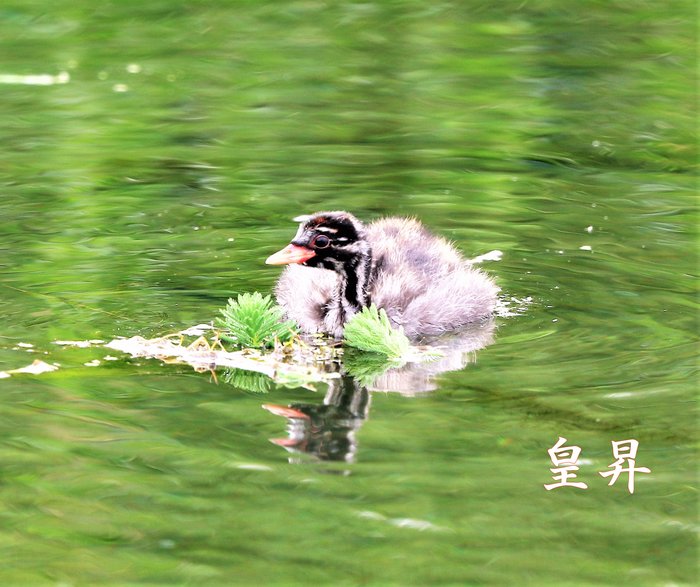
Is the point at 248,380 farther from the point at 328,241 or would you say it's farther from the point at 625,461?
the point at 625,461

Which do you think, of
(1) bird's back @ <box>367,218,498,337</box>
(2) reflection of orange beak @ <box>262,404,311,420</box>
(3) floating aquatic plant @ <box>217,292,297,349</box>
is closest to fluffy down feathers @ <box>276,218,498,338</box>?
(1) bird's back @ <box>367,218,498,337</box>

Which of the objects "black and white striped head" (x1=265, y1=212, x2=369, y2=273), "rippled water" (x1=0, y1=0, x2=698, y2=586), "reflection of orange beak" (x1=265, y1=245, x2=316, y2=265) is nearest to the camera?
"rippled water" (x1=0, y1=0, x2=698, y2=586)

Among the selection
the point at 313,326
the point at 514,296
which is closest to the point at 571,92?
the point at 514,296

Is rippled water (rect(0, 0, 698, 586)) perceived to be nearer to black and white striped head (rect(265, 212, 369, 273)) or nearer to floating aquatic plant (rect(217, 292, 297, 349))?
floating aquatic plant (rect(217, 292, 297, 349))

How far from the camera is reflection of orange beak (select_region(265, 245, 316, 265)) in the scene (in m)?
7.95

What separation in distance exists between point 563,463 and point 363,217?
14.9ft

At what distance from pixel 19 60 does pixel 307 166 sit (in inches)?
179

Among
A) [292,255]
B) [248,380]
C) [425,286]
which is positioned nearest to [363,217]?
[425,286]

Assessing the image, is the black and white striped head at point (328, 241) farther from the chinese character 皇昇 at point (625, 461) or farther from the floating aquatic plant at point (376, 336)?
the chinese character 皇昇 at point (625, 461)

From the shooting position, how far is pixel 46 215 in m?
10.2

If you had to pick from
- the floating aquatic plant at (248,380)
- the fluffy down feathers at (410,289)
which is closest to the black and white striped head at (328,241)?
the fluffy down feathers at (410,289)

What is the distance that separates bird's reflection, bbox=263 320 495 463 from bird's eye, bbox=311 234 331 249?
2.48 ft

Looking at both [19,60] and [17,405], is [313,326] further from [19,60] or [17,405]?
[19,60]

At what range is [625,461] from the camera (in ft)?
19.6
